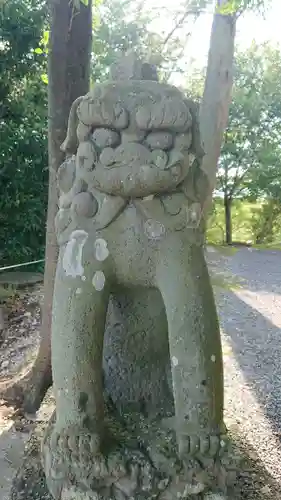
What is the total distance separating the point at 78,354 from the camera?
1.10 meters

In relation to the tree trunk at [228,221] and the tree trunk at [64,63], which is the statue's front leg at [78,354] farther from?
the tree trunk at [228,221]

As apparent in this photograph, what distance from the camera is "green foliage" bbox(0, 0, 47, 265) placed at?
180 inches

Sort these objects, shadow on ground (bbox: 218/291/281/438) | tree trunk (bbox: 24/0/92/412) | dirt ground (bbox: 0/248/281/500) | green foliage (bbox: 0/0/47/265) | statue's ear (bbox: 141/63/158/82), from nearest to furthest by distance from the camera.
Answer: statue's ear (bbox: 141/63/158/82) → dirt ground (bbox: 0/248/281/500) → tree trunk (bbox: 24/0/92/412) → shadow on ground (bbox: 218/291/281/438) → green foliage (bbox: 0/0/47/265)

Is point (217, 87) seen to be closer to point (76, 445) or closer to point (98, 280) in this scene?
point (98, 280)

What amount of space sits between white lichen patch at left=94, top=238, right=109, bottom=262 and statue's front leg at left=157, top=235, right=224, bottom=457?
110 millimetres

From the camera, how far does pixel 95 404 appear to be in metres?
1.11

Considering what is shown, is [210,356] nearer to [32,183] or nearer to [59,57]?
[59,57]

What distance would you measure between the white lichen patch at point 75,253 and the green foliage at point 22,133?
371 cm

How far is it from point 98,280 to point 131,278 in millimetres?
69

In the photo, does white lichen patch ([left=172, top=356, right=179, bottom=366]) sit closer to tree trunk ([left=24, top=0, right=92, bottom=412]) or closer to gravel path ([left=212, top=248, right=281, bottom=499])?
gravel path ([left=212, top=248, right=281, bottom=499])

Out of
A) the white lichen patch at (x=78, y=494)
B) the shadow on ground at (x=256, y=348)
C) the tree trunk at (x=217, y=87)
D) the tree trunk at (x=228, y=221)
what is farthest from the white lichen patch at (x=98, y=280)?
the tree trunk at (x=228, y=221)

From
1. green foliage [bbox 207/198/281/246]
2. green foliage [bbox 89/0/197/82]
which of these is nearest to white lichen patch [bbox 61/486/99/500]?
green foliage [bbox 89/0/197/82]

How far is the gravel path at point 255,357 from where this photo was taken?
66.7 inches

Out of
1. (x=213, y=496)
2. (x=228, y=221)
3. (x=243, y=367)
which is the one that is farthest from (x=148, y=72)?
(x=228, y=221)
